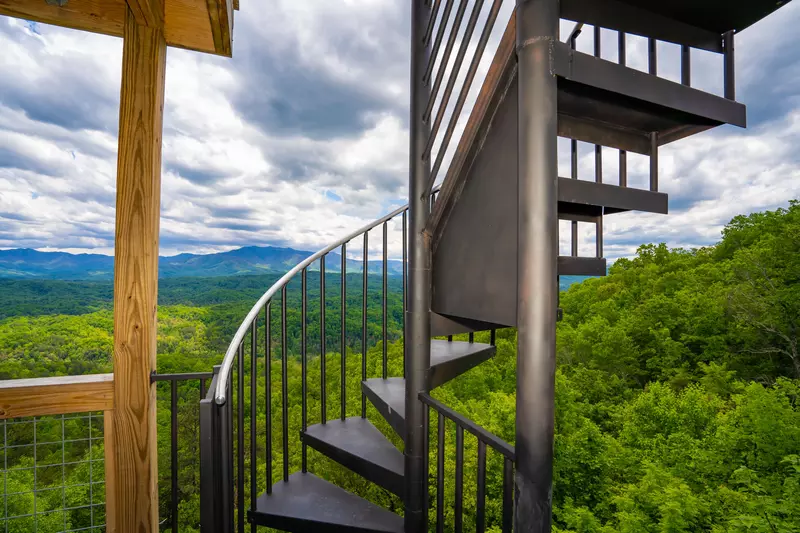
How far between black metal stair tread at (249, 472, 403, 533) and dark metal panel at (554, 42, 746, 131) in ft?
5.84

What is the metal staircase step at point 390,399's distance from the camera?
1.51 m

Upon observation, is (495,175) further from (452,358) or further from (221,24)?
(221,24)

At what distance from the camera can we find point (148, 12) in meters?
1.48

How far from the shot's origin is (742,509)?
6.20m

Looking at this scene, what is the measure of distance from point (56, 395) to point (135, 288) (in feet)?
1.54

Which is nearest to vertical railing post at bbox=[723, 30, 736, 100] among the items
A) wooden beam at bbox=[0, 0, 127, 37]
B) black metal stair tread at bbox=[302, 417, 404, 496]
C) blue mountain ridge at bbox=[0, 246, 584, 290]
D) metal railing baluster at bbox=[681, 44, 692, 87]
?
metal railing baluster at bbox=[681, 44, 692, 87]

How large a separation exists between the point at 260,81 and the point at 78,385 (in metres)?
6.46

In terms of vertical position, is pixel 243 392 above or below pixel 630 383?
above

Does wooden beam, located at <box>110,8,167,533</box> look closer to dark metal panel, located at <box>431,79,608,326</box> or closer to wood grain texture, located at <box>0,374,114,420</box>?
wood grain texture, located at <box>0,374,114,420</box>

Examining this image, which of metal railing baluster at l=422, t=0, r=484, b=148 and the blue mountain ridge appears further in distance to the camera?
the blue mountain ridge

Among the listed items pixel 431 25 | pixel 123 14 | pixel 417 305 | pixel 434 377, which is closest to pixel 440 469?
pixel 434 377

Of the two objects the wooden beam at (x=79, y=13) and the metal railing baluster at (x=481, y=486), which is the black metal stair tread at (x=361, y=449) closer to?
the metal railing baluster at (x=481, y=486)

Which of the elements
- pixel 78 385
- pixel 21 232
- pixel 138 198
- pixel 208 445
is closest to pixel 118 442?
pixel 78 385

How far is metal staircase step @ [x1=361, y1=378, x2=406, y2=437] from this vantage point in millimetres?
1514
